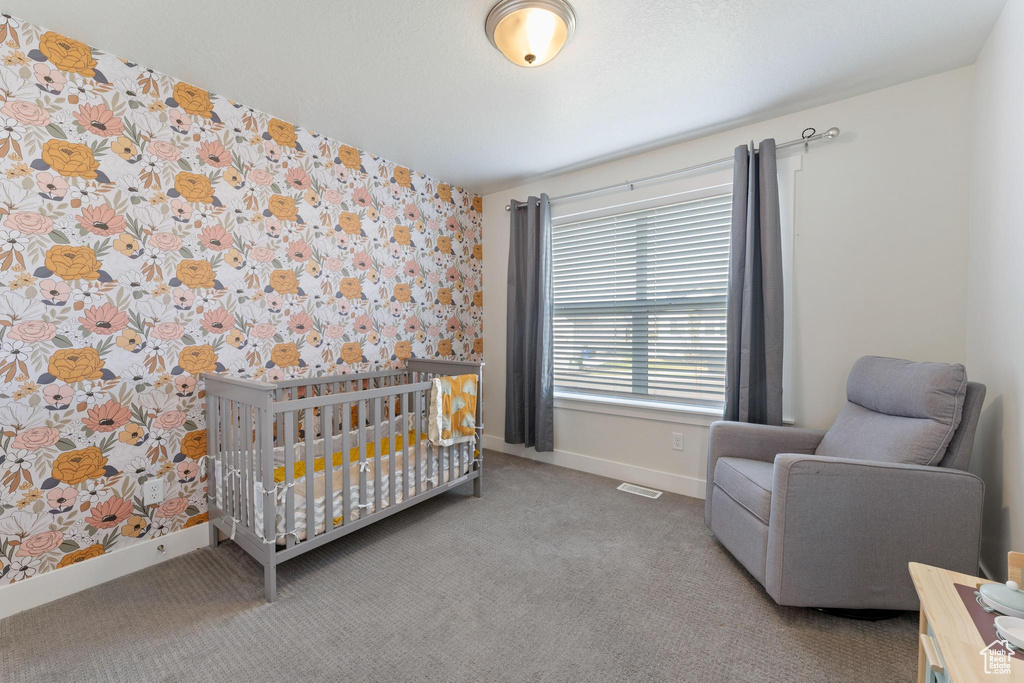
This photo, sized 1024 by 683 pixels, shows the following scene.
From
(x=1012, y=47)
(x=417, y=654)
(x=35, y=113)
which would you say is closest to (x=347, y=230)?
(x=35, y=113)

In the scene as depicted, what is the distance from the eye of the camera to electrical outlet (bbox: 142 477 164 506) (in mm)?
1938

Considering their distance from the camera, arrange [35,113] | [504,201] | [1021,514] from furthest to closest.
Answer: [504,201] → [35,113] → [1021,514]

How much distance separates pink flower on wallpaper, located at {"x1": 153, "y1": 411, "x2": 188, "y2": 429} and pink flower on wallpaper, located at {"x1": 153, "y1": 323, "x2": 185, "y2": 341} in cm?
35

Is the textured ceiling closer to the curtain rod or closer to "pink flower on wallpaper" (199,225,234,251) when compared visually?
the curtain rod

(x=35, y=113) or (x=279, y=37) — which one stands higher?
(x=279, y=37)

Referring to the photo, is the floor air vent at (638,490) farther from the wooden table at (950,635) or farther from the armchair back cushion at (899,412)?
the wooden table at (950,635)

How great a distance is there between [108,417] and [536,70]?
7.99ft

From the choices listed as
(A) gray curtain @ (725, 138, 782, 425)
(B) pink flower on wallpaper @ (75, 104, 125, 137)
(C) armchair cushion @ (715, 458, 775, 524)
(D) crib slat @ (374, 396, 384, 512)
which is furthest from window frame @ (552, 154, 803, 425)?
(B) pink flower on wallpaper @ (75, 104, 125, 137)

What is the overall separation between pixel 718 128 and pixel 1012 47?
1.16m

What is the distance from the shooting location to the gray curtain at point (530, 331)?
10.6ft

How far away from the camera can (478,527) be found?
2.31 metres

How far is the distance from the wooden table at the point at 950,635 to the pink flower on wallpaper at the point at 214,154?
3.06 m

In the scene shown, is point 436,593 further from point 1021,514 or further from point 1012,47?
point 1012,47

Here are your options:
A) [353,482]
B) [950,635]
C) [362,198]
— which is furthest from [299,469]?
[950,635]
